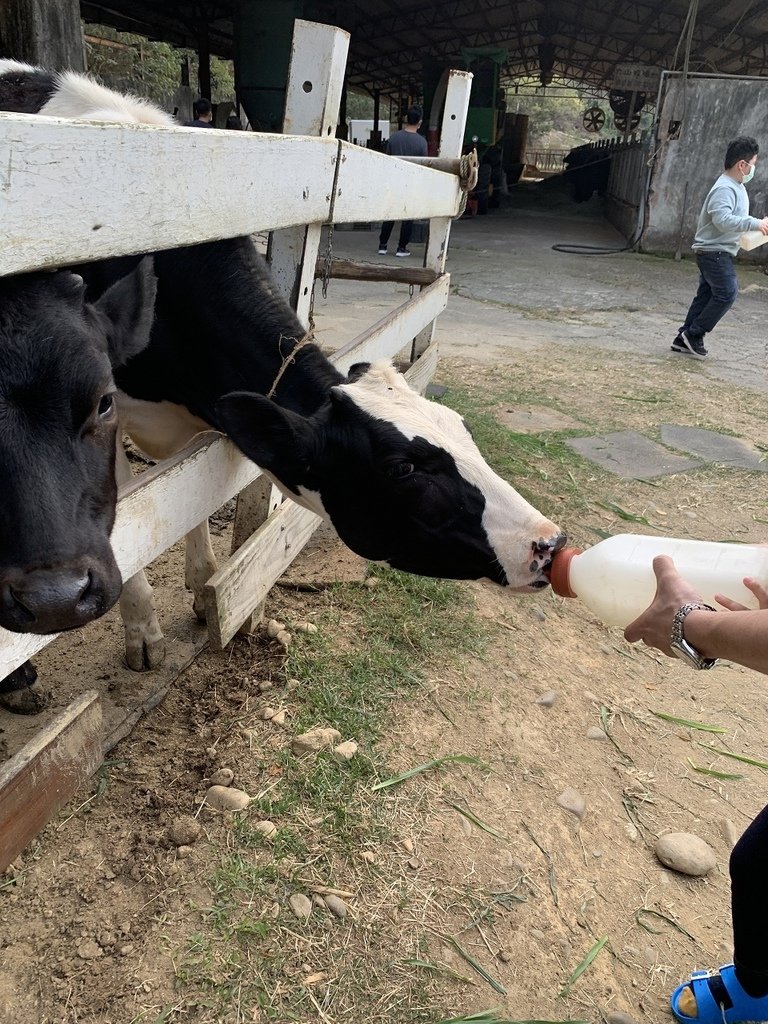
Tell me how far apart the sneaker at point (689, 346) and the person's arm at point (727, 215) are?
3.73 feet

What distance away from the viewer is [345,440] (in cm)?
237

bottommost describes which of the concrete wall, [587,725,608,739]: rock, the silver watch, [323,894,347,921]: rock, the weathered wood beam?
[323,894,347,921]: rock

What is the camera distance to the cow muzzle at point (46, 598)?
4.83ft

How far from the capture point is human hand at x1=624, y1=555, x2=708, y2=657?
60.5 inches

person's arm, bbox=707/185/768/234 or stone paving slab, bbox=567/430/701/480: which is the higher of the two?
person's arm, bbox=707/185/768/234

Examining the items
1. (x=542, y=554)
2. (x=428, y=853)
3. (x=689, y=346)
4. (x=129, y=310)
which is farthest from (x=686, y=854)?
(x=689, y=346)

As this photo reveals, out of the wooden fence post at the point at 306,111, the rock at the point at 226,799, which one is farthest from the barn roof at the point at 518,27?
the rock at the point at 226,799

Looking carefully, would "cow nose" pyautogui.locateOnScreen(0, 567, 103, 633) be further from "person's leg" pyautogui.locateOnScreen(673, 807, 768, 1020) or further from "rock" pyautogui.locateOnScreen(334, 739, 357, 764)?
"person's leg" pyautogui.locateOnScreen(673, 807, 768, 1020)

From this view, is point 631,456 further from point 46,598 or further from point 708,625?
point 46,598

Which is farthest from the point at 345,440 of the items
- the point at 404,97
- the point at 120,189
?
the point at 404,97

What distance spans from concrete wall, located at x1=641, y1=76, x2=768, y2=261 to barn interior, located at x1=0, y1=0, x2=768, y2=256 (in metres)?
0.02

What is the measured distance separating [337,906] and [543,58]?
2956 cm

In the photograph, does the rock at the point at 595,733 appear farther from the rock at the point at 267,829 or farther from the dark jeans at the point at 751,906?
the rock at the point at 267,829

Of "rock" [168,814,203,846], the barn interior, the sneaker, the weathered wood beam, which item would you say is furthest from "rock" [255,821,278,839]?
the sneaker
